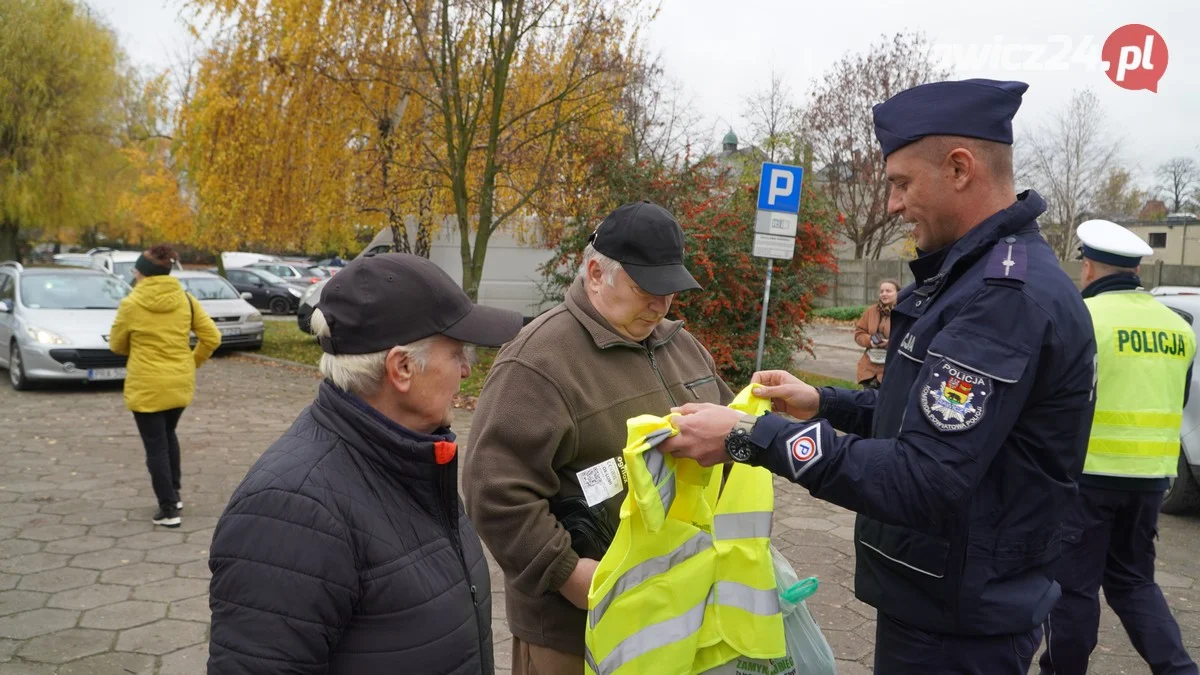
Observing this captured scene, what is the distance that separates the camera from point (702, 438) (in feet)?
6.81


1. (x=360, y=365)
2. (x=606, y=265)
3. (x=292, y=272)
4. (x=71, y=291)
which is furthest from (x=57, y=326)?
(x=292, y=272)

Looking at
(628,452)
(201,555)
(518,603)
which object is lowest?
(201,555)

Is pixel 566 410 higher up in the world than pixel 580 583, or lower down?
higher up

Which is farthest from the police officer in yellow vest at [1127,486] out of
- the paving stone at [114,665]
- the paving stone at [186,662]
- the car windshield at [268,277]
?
the car windshield at [268,277]

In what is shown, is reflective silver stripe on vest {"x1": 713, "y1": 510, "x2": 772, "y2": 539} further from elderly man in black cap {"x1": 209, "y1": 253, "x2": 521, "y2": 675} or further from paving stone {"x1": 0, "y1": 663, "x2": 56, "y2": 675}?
paving stone {"x1": 0, "y1": 663, "x2": 56, "y2": 675}

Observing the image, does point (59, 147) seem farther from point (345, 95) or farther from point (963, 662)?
point (963, 662)

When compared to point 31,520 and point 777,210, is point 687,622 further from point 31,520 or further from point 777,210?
point 777,210

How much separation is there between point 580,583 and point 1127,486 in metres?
2.80

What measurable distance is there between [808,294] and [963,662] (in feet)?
34.4

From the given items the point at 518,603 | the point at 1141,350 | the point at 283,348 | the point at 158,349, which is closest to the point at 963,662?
the point at 518,603

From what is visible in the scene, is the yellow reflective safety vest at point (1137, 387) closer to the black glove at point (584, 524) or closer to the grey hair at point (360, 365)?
the black glove at point (584, 524)

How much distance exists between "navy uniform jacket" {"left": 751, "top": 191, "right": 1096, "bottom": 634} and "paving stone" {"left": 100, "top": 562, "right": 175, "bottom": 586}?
179 inches

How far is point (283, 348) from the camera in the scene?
17266mm

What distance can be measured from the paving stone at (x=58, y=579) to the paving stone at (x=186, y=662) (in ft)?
4.15
